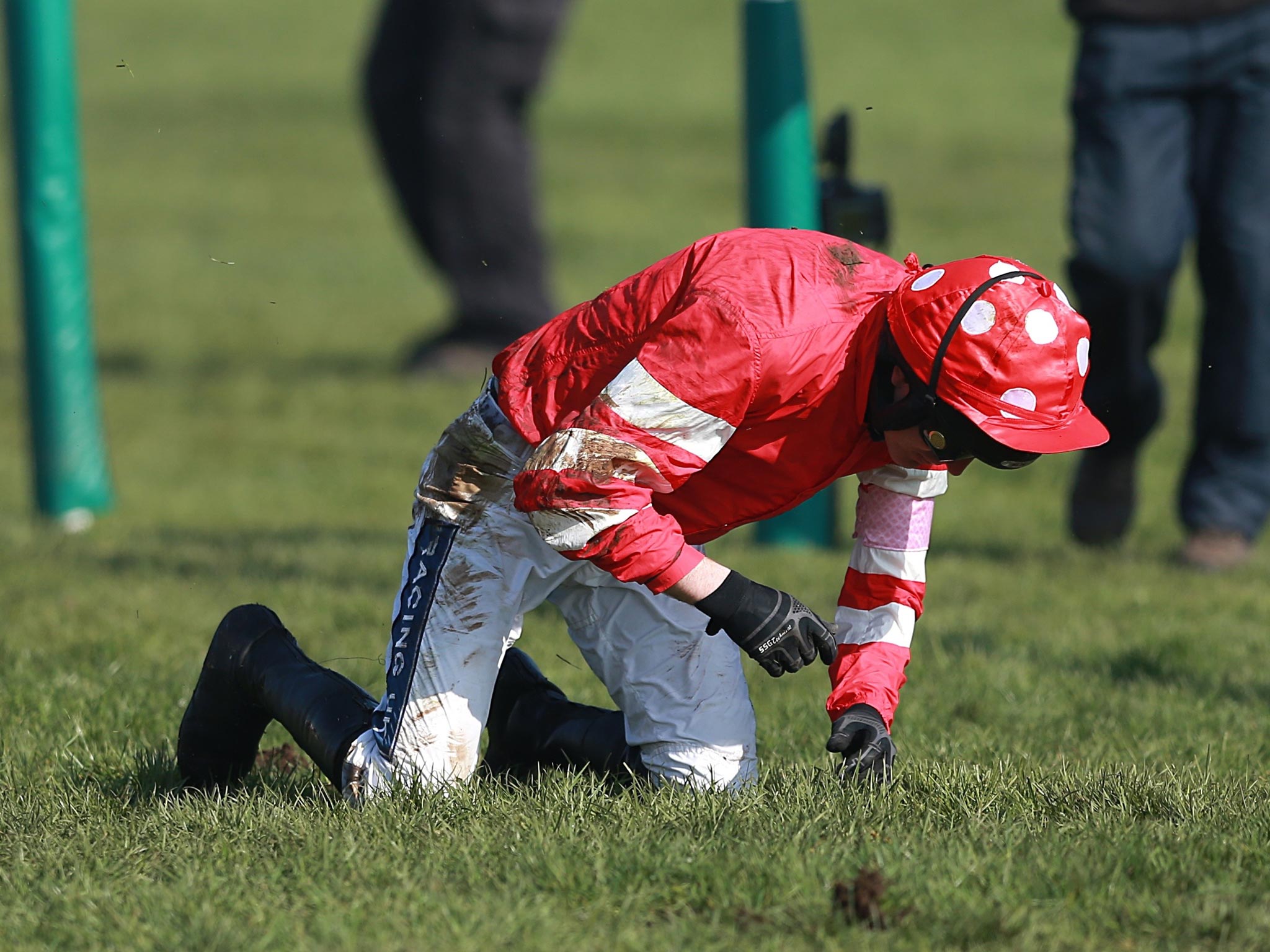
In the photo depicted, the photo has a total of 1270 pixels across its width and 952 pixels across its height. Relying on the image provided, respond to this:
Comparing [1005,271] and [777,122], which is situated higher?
[1005,271]

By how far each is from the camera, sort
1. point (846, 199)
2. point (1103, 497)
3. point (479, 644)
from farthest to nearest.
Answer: point (1103, 497)
point (846, 199)
point (479, 644)

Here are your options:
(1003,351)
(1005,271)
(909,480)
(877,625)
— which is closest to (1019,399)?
(1003,351)

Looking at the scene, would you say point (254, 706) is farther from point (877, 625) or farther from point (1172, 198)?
point (1172, 198)

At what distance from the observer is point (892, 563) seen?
13.7 feet

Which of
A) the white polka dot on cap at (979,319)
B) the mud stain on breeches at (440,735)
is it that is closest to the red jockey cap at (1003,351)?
the white polka dot on cap at (979,319)

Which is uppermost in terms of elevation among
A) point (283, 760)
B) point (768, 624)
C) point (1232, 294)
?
point (768, 624)

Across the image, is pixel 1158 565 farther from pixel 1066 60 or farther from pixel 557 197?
pixel 1066 60

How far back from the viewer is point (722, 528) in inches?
157

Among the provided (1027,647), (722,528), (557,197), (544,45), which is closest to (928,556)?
(1027,647)

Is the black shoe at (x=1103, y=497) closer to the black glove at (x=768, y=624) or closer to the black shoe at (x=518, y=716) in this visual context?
the black shoe at (x=518, y=716)

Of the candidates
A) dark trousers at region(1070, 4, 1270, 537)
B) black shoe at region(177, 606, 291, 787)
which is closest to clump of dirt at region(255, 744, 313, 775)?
black shoe at region(177, 606, 291, 787)

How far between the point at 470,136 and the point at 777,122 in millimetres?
5114

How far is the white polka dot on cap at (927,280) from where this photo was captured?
3.56 metres

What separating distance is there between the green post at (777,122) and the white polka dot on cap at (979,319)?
3.60 metres
